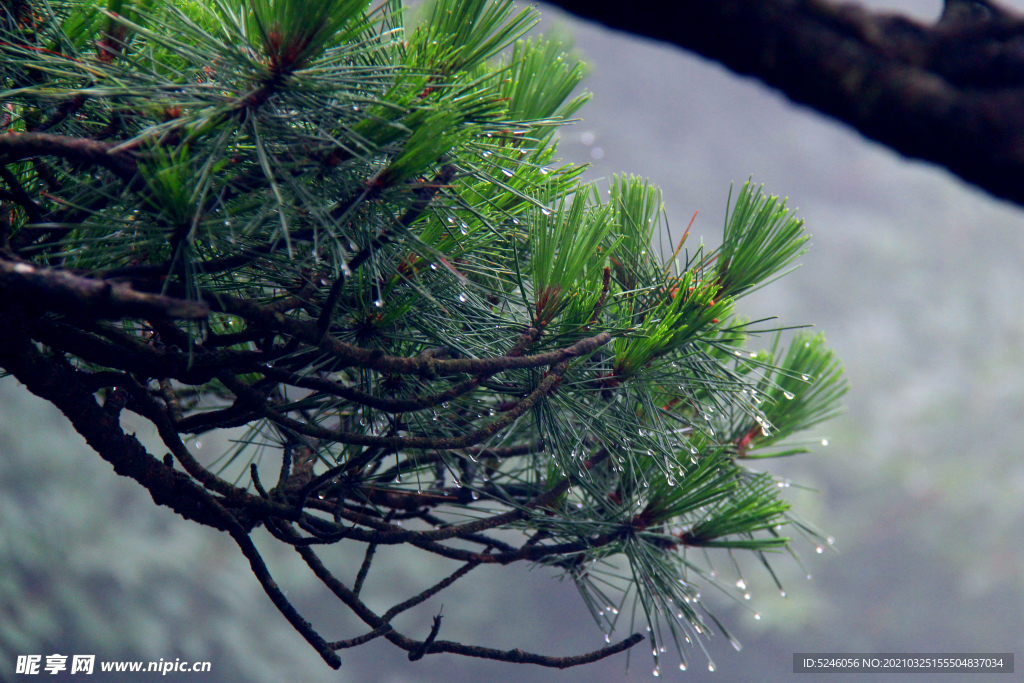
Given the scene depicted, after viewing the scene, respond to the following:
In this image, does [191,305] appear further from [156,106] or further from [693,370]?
[693,370]

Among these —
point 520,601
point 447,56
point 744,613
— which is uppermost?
point 447,56

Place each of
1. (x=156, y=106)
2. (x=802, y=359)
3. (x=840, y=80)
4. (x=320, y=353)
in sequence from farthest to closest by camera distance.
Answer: (x=802, y=359), (x=320, y=353), (x=156, y=106), (x=840, y=80)

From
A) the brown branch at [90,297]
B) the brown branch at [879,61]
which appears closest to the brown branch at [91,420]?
the brown branch at [90,297]

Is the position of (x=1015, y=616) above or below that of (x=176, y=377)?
above

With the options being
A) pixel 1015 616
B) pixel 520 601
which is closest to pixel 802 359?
pixel 520 601

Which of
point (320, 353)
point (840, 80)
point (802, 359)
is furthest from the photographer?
point (802, 359)

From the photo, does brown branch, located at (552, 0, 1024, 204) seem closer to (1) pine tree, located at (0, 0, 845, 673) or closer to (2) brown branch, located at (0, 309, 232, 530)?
(1) pine tree, located at (0, 0, 845, 673)
